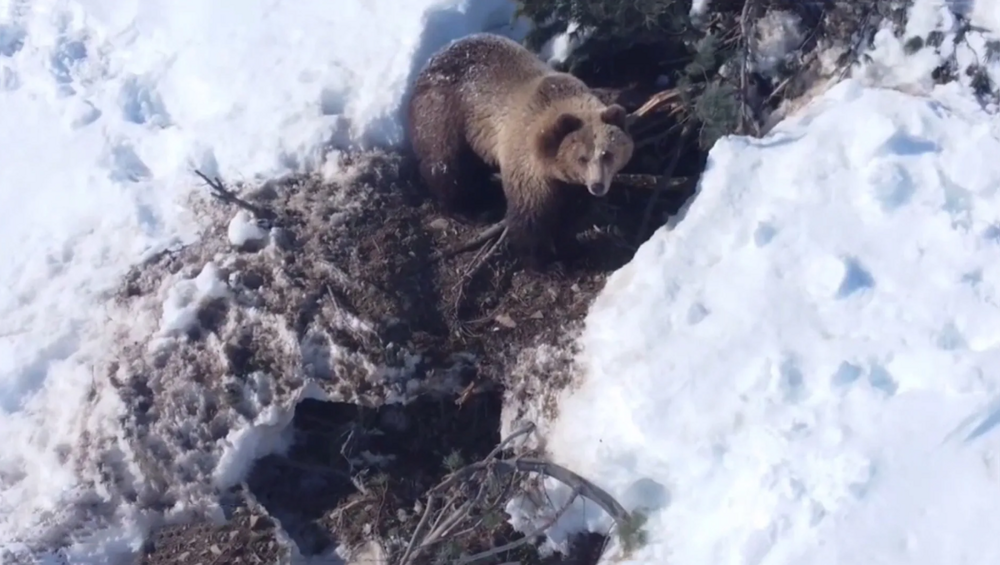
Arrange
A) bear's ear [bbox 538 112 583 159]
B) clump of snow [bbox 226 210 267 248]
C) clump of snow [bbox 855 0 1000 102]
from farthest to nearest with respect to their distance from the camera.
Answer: clump of snow [bbox 226 210 267 248] → bear's ear [bbox 538 112 583 159] → clump of snow [bbox 855 0 1000 102]

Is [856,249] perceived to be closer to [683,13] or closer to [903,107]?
→ [903,107]

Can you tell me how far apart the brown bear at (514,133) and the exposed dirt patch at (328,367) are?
30cm

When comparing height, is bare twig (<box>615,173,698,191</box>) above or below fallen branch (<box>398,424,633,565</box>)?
above

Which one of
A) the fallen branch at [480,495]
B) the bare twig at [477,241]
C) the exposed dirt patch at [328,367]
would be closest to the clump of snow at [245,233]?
the exposed dirt patch at [328,367]

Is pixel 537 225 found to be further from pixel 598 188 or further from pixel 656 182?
pixel 656 182

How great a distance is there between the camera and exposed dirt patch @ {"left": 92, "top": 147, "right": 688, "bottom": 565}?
5371 millimetres

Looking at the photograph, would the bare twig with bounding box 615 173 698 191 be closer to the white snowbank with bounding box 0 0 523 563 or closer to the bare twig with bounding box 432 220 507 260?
the bare twig with bounding box 432 220 507 260

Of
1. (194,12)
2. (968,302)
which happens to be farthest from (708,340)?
(194,12)

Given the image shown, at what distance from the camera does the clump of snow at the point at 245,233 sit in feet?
19.0

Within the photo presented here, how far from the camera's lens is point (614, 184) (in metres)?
5.91

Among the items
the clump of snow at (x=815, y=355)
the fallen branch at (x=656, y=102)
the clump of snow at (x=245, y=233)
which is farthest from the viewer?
the fallen branch at (x=656, y=102)

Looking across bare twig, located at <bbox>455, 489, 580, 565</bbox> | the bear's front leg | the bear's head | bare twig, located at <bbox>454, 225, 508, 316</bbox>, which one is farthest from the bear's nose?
bare twig, located at <bbox>455, 489, 580, 565</bbox>

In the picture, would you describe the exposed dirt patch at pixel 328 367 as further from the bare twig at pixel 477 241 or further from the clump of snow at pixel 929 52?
the clump of snow at pixel 929 52

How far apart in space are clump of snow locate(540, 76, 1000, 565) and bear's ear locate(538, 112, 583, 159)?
0.84 metres
